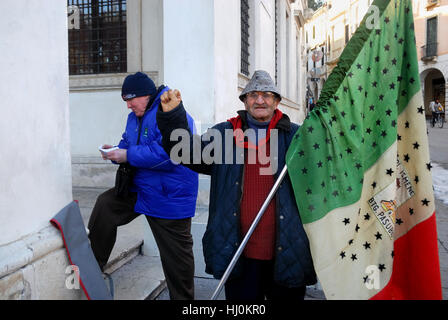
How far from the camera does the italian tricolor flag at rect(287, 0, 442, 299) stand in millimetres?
2010

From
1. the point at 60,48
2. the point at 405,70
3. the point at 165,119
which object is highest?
the point at 60,48

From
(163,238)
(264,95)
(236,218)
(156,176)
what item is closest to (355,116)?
(264,95)

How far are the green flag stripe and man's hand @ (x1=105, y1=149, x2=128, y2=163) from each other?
1219mm

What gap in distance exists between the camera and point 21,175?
6.77 ft

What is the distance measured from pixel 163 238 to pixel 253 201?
90 cm

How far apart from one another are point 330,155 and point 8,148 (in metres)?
1.69

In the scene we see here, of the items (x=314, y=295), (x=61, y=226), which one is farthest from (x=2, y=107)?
(x=314, y=295)

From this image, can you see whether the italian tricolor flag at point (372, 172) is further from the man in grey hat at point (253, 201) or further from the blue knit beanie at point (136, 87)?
the blue knit beanie at point (136, 87)

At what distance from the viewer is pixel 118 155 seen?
105 inches

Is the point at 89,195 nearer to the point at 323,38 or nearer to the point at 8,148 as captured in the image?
the point at 8,148

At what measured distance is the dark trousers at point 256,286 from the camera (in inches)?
84.4

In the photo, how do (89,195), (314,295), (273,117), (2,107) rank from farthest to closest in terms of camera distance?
(89,195), (314,295), (273,117), (2,107)

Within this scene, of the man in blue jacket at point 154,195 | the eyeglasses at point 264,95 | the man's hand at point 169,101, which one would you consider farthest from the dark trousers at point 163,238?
the eyeglasses at point 264,95

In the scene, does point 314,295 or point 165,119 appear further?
point 314,295
